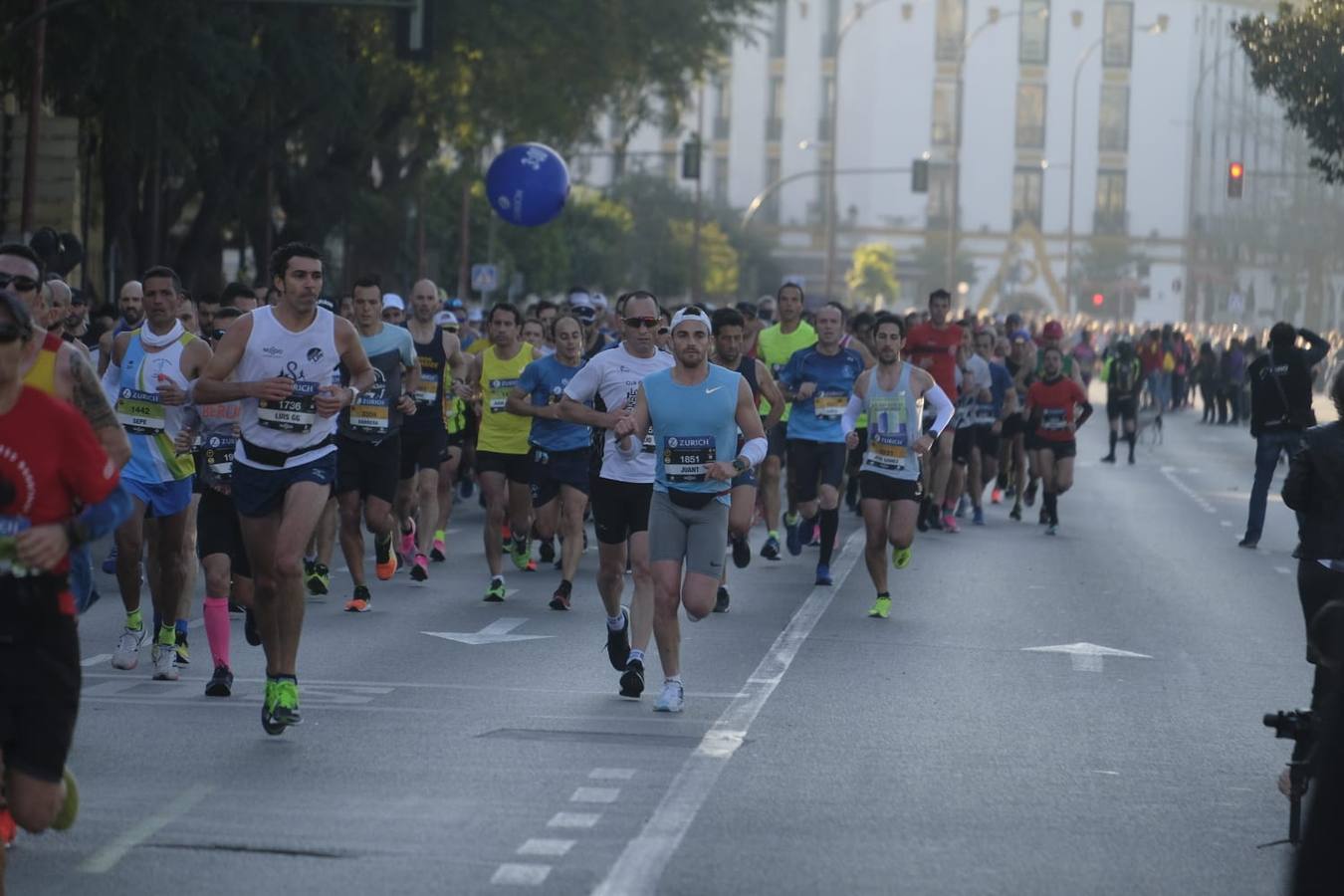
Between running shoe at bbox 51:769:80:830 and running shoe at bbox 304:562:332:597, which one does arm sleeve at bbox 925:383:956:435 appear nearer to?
running shoe at bbox 304:562:332:597

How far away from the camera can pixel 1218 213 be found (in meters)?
97.2

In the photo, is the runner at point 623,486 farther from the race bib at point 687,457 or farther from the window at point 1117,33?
the window at point 1117,33

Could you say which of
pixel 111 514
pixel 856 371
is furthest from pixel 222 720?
pixel 856 371

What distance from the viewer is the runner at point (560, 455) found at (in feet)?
50.5

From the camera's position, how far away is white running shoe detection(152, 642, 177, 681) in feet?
38.0

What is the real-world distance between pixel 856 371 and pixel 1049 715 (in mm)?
7201

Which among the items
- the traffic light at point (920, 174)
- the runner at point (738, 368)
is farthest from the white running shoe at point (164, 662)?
the traffic light at point (920, 174)

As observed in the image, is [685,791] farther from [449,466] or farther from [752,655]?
[449,466]

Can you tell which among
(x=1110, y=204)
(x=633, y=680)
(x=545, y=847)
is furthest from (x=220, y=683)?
(x=1110, y=204)

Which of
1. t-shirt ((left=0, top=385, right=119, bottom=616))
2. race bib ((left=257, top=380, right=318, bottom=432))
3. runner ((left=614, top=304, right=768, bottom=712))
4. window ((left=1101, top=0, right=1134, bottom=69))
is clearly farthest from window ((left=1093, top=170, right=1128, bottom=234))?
t-shirt ((left=0, top=385, right=119, bottom=616))

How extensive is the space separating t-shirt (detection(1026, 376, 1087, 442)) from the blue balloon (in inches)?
211

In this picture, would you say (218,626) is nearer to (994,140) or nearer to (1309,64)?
(1309,64)

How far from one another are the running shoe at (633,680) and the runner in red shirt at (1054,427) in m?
12.4

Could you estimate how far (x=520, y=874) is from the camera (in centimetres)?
737
